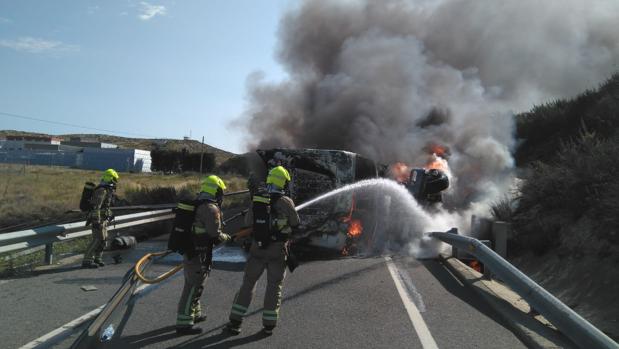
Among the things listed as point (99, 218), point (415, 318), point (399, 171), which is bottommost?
point (415, 318)

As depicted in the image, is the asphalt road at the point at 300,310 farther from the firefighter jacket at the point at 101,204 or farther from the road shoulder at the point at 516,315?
the firefighter jacket at the point at 101,204

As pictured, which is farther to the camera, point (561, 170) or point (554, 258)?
point (561, 170)

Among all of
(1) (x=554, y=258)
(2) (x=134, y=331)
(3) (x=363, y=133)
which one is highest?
(3) (x=363, y=133)

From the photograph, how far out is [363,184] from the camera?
33.3 ft

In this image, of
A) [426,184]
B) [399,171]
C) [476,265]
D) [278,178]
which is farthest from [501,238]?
[399,171]

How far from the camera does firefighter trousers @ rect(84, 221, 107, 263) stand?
8.01 m

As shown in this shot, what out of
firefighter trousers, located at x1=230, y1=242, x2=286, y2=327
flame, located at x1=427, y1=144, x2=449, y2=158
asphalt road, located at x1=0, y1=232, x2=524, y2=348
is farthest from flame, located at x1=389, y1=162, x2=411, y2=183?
firefighter trousers, located at x1=230, y1=242, x2=286, y2=327

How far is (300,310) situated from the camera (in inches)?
219

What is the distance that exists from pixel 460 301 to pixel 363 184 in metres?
4.37

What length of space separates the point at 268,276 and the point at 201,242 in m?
0.75

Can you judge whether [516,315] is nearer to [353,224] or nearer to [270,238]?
[270,238]

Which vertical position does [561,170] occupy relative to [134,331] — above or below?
above

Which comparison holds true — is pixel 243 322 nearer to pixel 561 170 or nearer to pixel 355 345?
pixel 355 345

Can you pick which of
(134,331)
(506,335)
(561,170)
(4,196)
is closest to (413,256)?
(561,170)
